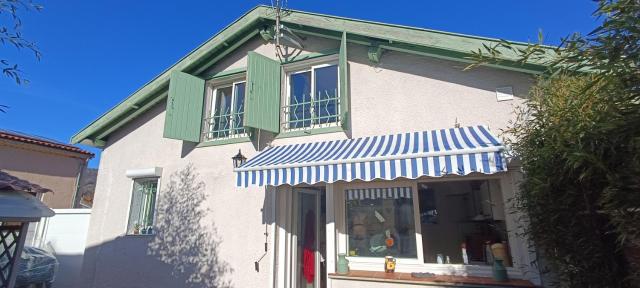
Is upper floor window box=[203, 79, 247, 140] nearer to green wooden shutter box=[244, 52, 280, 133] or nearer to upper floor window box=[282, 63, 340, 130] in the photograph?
green wooden shutter box=[244, 52, 280, 133]

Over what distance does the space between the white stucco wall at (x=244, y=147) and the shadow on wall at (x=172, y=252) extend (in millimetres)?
64

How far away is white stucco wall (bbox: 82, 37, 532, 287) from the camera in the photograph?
10984 millimetres

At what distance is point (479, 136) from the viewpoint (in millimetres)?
9078

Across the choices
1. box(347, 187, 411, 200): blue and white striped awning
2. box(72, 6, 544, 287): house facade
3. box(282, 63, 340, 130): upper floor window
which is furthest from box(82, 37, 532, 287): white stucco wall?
box(347, 187, 411, 200): blue and white striped awning

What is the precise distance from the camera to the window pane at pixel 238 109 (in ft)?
48.8

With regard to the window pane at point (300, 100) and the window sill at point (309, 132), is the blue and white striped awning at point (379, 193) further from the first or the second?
the window pane at point (300, 100)

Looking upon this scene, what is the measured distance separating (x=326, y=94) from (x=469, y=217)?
784cm

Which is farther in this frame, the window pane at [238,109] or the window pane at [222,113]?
the window pane at [222,113]

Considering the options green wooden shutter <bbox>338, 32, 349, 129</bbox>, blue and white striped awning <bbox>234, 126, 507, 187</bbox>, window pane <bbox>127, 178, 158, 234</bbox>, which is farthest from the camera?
Result: window pane <bbox>127, 178, 158, 234</bbox>

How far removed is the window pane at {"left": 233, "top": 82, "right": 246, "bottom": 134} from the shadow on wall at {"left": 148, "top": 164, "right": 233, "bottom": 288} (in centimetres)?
295

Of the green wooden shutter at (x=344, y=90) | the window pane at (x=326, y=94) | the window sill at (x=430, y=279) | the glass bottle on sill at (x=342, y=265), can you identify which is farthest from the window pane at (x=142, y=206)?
the green wooden shutter at (x=344, y=90)

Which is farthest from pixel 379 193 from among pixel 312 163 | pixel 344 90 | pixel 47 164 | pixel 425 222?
pixel 47 164

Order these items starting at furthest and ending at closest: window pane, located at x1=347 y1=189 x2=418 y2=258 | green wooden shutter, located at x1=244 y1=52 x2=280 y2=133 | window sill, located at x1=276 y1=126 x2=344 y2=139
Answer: green wooden shutter, located at x1=244 y1=52 x2=280 y2=133, window sill, located at x1=276 y1=126 x2=344 y2=139, window pane, located at x1=347 y1=189 x2=418 y2=258

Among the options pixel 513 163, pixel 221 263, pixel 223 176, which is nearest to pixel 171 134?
pixel 223 176
